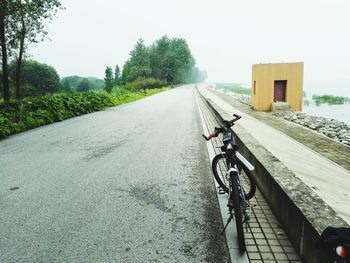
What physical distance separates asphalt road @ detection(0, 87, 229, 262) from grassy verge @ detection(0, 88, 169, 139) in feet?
10.1

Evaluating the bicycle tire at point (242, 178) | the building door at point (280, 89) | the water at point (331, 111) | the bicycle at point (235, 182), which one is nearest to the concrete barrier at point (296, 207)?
the bicycle tire at point (242, 178)

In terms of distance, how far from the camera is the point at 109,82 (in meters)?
115

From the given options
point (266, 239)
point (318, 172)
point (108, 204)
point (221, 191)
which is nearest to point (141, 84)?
point (318, 172)

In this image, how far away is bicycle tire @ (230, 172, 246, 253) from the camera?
333 cm

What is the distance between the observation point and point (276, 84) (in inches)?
811

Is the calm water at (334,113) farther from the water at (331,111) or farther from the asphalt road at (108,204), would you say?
the asphalt road at (108,204)

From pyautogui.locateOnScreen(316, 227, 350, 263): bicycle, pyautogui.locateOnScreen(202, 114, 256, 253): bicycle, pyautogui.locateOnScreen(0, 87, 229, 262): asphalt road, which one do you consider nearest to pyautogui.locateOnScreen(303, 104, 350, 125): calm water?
pyautogui.locateOnScreen(0, 87, 229, 262): asphalt road

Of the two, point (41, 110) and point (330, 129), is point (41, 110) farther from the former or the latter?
point (330, 129)

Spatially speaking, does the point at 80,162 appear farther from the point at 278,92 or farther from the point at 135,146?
the point at 278,92

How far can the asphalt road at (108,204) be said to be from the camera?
343cm

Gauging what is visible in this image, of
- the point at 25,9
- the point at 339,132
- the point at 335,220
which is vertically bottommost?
the point at 339,132

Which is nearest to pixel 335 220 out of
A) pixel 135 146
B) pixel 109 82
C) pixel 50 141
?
pixel 135 146

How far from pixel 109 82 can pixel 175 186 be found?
114641 mm

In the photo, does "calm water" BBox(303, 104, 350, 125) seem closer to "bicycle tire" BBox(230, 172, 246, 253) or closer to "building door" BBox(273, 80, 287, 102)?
"building door" BBox(273, 80, 287, 102)
